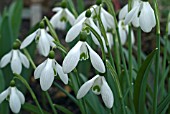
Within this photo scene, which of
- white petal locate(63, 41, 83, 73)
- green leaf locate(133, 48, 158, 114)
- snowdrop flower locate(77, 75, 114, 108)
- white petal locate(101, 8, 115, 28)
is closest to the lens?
white petal locate(63, 41, 83, 73)

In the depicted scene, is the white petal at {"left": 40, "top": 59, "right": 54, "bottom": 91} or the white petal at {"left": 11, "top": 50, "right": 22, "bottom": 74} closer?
the white petal at {"left": 40, "top": 59, "right": 54, "bottom": 91}

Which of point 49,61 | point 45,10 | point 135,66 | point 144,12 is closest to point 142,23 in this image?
point 144,12

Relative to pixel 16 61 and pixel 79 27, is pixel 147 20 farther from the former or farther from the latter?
pixel 16 61

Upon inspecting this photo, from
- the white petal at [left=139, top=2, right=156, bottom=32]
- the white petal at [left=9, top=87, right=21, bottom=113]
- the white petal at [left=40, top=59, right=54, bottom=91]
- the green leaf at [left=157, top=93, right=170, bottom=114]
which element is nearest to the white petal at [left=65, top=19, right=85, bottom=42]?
the white petal at [left=40, top=59, right=54, bottom=91]

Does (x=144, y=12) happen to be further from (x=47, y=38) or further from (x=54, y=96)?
(x=54, y=96)

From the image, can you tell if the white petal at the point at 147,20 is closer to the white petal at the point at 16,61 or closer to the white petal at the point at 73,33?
the white petal at the point at 73,33

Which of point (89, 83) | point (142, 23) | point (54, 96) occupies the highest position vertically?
point (142, 23)

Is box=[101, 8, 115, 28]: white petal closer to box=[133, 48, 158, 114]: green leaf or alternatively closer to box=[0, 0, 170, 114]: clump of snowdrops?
box=[0, 0, 170, 114]: clump of snowdrops
